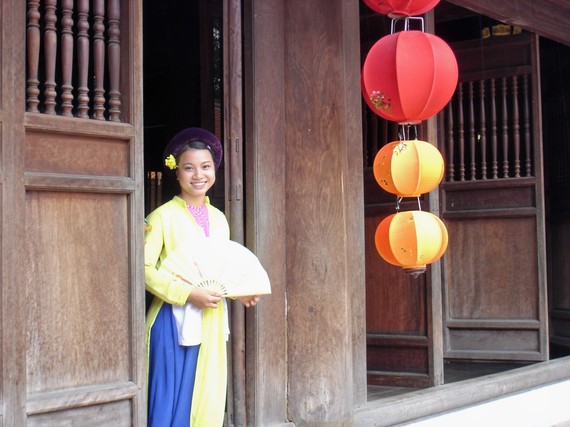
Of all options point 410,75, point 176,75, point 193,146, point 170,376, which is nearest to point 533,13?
point 410,75

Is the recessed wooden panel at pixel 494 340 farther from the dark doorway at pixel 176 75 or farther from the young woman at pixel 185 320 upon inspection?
the young woman at pixel 185 320

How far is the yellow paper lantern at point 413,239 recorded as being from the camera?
430 cm

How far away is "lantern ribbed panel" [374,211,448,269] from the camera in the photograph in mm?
4301

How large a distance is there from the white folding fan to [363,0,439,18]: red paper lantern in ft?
5.26

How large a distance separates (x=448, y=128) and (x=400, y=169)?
2.72 metres

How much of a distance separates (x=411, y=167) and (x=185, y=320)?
162 centimetres

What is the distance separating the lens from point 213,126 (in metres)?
6.68

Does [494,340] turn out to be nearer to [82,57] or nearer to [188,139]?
[188,139]

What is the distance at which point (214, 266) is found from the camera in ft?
11.6

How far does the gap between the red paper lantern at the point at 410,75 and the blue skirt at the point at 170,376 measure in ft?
5.42

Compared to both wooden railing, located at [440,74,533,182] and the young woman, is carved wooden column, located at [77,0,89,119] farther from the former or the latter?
wooden railing, located at [440,74,533,182]

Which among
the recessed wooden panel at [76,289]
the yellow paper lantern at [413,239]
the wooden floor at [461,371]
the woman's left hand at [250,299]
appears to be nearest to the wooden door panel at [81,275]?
the recessed wooden panel at [76,289]

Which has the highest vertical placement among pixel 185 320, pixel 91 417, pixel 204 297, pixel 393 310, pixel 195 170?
pixel 195 170

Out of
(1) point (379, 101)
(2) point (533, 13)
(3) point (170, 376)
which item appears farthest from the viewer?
(2) point (533, 13)
